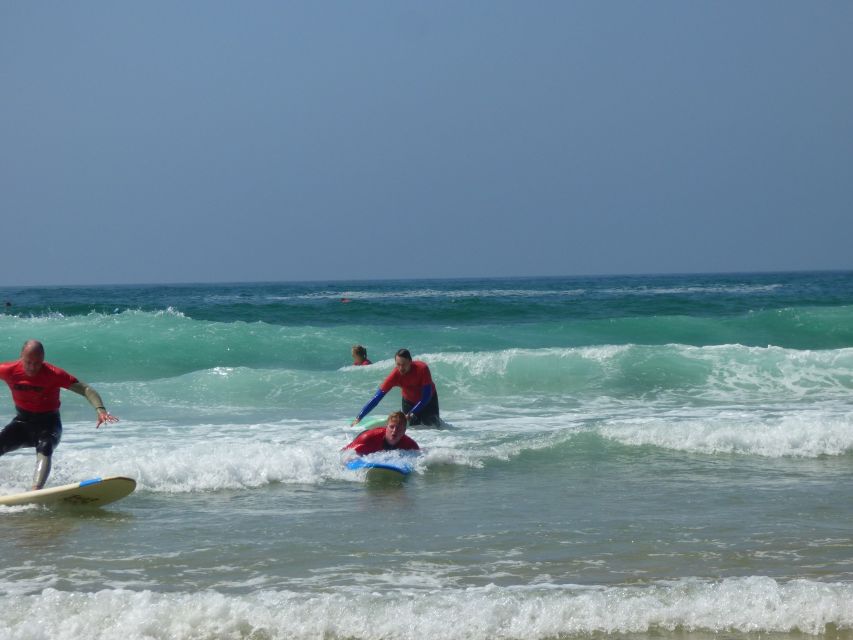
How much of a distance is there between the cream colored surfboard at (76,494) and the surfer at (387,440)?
253 cm

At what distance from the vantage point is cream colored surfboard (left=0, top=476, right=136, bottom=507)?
811 cm

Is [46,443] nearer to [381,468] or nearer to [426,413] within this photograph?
[381,468]

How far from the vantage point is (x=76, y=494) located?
8148 millimetres

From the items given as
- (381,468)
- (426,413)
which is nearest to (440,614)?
(381,468)

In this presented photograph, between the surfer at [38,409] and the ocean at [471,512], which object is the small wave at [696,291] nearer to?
the ocean at [471,512]

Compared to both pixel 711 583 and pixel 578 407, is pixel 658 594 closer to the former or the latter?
pixel 711 583

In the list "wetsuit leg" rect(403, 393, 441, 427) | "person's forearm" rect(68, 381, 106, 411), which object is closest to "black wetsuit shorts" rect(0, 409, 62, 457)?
"person's forearm" rect(68, 381, 106, 411)

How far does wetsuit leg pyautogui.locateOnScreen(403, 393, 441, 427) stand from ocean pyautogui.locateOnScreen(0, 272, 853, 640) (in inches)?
6.3

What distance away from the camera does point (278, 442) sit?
11.6m

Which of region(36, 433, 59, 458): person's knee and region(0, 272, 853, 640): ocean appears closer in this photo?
region(0, 272, 853, 640): ocean

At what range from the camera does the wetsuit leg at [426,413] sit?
11.9 meters

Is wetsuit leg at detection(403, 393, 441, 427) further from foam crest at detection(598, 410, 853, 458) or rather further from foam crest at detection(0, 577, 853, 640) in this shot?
foam crest at detection(0, 577, 853, 640)

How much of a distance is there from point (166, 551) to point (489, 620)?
2.67 m

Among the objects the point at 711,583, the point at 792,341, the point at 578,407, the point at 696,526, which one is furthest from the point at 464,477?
the point at 792,341
